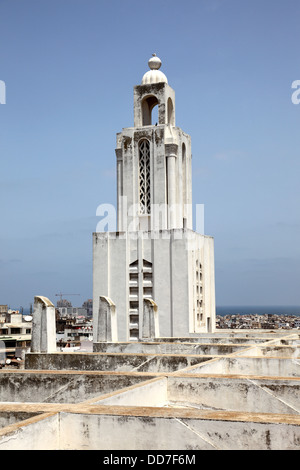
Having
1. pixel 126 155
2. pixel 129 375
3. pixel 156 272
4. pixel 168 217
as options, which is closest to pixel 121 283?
pixel 156 272

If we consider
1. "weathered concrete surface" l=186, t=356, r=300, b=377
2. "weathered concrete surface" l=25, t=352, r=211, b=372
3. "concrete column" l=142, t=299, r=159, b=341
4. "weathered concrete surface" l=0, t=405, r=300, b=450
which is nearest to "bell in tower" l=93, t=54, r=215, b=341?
"concrete column" l=142, t=299, r=159, b=341

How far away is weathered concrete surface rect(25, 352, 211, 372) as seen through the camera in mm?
16594

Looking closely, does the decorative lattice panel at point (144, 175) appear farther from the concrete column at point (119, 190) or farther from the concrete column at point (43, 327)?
the concrete column at point (43, 327)

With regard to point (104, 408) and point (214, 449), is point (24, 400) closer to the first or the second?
point (104, 408)

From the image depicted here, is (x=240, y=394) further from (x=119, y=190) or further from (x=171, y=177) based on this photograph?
(x=119, y=190)

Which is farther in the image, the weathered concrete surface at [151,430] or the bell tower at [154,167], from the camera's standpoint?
the bell tower at [154,167]

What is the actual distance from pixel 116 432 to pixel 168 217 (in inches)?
983

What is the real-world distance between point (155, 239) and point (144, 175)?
4.04 m

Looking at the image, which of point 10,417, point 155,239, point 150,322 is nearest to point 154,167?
point 155,239

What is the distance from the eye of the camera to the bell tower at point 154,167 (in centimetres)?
3281

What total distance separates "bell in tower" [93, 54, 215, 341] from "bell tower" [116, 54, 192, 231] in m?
0.05

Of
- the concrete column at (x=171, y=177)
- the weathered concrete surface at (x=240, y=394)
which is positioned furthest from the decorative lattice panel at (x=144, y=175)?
the weathered concrete surface at (x=240, y=394)

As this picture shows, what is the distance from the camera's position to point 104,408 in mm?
8430

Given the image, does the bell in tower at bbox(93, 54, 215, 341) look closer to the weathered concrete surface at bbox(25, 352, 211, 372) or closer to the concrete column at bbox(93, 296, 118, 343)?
the concrete column at bbox(93, 296, 118, 343)
